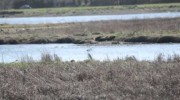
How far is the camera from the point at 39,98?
11281mm

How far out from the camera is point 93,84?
12.4 m

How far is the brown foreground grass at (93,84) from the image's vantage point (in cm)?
1133

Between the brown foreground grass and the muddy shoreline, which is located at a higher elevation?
the brown foreground grass

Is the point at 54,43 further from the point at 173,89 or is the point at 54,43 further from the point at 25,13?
the point at 25,13

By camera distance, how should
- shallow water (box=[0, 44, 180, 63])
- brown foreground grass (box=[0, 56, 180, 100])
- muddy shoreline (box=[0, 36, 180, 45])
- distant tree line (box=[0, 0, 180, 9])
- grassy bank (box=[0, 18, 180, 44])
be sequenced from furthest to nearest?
1. distant tree line (box=[0, 0, 180, 9])
2. grassy bank (box=[0, 18, 180, 44])
3. muddy shoreline (box=[0, 36, 180, 45])
4. shallow water (box=[0, 44, 180, 63])
5. brown foreground grass (box=[0, 56, 180, 100])

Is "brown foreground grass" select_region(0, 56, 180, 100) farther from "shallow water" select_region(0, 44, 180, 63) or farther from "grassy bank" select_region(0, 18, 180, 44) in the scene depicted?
"grassy bank" select_region(0, 18, 180, 44)

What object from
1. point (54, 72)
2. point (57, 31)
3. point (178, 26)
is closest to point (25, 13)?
point (57, 31)

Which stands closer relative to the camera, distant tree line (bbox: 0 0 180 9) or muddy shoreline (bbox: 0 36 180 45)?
muddy shoreline (bbox: 0 36 180 45)

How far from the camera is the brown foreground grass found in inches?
446

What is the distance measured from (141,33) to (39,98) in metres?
28.8

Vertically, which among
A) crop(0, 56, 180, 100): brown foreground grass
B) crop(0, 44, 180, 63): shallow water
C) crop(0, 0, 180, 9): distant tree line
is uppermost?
crop(0, 56, 180, 100): brown foreground grass

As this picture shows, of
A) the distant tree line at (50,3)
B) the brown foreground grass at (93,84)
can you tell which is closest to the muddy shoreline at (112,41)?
the brown foreground grass at (93,84)

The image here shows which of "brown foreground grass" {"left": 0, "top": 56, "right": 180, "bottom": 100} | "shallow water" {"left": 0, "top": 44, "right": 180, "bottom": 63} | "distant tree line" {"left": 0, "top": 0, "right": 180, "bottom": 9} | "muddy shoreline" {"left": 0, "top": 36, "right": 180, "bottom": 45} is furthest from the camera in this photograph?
"distant tree line" {"left": 0, "top": 0, "right": 180, "bottom": 9}

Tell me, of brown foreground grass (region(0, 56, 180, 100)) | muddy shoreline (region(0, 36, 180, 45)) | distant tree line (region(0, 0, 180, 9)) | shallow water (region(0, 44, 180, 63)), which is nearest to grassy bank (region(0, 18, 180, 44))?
muddy shoreline (region(0, 36, 180, 45))
